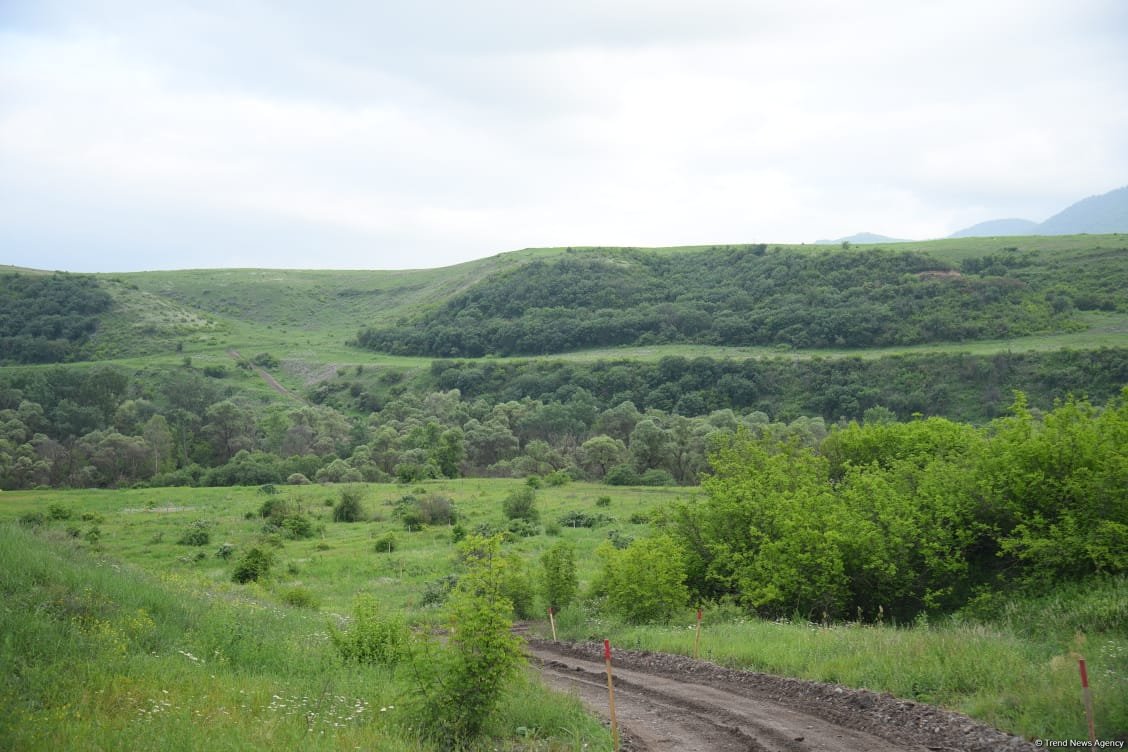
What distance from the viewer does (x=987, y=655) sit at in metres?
12.0

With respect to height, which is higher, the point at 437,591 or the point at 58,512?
the point at 437,591

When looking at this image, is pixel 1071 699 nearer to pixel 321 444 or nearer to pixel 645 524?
pixel 645 524

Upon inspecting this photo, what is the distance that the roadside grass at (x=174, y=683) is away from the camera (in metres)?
8.35

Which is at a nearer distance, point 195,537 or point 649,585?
point 649,585

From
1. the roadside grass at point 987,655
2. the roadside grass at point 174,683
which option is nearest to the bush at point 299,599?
the roadside grass at point 174,683

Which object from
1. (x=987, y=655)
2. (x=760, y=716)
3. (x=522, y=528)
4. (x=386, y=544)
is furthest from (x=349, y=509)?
(x=987, y=655)

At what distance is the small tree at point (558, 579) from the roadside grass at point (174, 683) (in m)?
8.56

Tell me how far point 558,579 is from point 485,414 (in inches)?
2662

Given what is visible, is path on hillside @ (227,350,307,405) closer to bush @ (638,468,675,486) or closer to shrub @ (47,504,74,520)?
bush @ (638,468,675,486)

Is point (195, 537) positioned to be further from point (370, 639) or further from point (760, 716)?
point (760, 716)

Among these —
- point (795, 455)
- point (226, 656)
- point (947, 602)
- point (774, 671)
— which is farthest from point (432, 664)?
point (795, 455)

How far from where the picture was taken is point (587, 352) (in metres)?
124

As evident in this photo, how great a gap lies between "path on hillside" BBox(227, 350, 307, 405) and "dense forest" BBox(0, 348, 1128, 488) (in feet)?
7.53

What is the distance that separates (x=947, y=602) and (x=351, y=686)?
14.2 m
